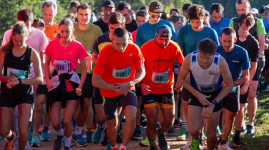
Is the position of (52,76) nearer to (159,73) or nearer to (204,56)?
(159,73)

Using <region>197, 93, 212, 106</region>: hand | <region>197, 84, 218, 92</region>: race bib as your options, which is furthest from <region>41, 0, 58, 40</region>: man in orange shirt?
<region>197, 93, 212, 106</region>: hand

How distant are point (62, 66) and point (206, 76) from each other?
2.25 m

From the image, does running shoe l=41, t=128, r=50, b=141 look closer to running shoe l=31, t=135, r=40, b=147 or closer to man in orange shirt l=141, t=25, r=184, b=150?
running shoe l=31, t=135, r=40, b=147

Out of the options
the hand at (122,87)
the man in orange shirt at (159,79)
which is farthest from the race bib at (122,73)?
the man in orange shirt at (159,79)

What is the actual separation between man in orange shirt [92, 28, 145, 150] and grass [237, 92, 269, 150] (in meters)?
2.27

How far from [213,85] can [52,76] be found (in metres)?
2.49

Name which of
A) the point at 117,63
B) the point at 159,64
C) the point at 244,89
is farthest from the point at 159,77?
the point at 244,89

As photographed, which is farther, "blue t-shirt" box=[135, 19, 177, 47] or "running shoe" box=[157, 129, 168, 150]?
"blue t-shirt" box=[135, 19, 177, 47]

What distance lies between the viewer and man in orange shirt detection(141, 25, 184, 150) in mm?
8758

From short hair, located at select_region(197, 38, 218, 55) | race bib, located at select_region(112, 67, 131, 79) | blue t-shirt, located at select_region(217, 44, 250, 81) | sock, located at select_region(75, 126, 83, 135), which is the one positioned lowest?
sock, located at select_region(75, 126, 83, 135)

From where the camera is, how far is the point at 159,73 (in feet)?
28.8

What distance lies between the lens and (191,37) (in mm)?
9336

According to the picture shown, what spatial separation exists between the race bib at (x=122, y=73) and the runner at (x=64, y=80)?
65cm

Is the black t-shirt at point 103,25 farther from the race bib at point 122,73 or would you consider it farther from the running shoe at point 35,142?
the race bib at point 122,73
